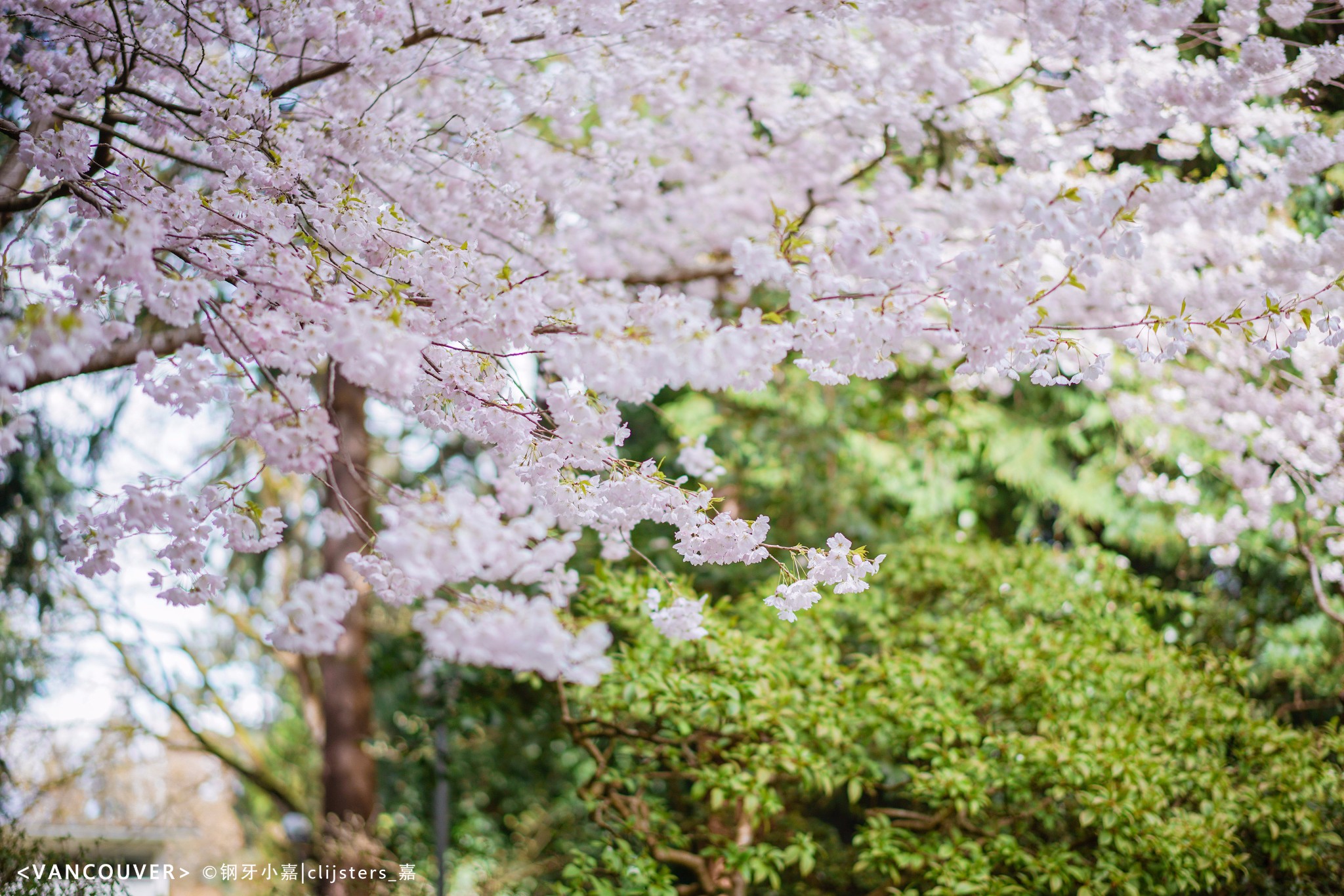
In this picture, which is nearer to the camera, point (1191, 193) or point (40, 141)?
point (40, 141)

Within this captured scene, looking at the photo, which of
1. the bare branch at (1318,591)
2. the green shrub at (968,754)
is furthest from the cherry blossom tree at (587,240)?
the green shrub at (968,754)

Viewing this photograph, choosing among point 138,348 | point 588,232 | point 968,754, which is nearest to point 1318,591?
point 968,754

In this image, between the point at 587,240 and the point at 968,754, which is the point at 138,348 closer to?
the point at 587,240

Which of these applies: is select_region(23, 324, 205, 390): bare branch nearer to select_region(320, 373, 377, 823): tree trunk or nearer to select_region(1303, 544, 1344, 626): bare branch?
select_region(320, 373, 377, 823): tree trunk

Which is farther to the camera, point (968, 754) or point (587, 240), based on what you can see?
point (587, 240)

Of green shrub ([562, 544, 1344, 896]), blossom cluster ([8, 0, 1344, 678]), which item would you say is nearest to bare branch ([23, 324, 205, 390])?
blossom cluster ([8, 0, 1344, 678])

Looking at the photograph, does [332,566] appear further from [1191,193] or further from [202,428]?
[1191,193]

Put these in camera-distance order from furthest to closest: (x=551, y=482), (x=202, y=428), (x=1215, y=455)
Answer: (x=202, y=428) < (x=1215, y=455) < (x=551, y=482)

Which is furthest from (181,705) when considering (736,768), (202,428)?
(736,768)

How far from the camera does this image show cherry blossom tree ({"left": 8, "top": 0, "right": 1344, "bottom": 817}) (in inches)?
68.3

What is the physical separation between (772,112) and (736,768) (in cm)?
309

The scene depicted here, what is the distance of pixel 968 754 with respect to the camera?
3396mm

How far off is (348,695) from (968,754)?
398 cm

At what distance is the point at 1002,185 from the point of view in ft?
13.2
